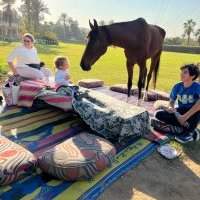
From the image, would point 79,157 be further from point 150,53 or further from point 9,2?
point 9,2

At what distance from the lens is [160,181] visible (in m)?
3.03

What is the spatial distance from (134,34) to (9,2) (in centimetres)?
6517

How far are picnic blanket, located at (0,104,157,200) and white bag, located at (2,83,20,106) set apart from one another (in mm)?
159

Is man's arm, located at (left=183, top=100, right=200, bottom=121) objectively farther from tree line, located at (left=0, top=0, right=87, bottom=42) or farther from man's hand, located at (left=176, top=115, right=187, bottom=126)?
tree line, located at (left=0, top=0, right=87, bottom=42)

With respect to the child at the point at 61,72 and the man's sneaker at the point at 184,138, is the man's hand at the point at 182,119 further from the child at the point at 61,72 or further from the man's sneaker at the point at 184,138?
the child at the point at 61,72

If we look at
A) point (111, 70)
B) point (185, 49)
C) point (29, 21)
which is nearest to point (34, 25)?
point (29, 21)

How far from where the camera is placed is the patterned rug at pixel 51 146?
8.32ft

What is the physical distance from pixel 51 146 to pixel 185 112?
2.08 metres

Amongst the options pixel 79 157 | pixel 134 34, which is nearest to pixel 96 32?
pixel 134 34

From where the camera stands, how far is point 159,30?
647 cm

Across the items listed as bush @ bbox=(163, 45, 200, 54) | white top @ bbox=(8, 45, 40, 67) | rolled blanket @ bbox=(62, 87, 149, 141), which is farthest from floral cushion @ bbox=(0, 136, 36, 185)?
bush @ bbox=(163, 45, 200, 54)

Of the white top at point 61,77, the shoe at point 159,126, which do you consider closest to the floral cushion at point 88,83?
the white top at point 61,77

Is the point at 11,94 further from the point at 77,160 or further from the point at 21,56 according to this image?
the point at 77,160

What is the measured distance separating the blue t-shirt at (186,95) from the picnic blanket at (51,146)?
2.96ft
